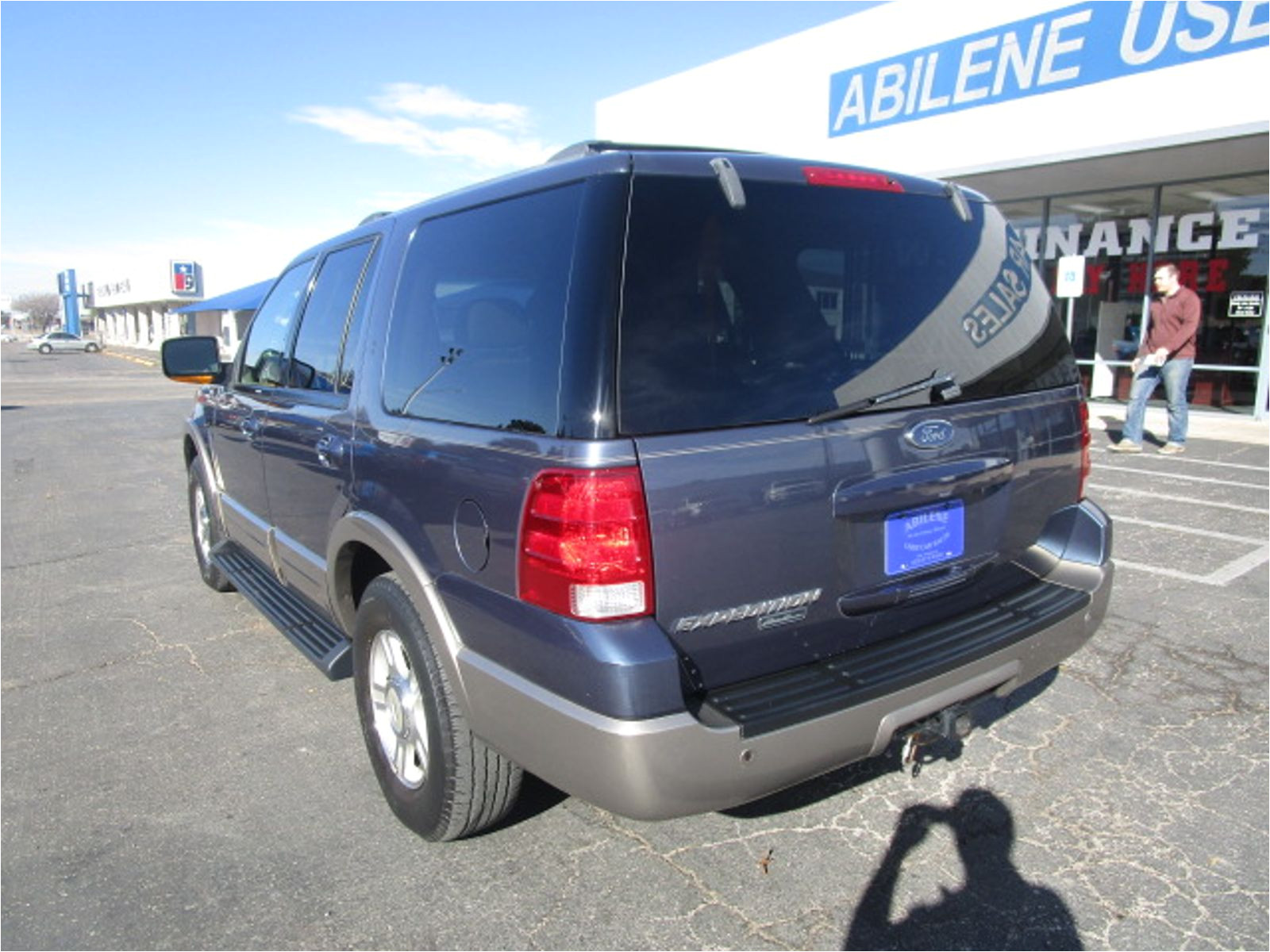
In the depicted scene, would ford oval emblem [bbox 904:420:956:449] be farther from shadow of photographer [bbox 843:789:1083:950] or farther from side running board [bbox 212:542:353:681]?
side running board [bbox 212:542:353:681]

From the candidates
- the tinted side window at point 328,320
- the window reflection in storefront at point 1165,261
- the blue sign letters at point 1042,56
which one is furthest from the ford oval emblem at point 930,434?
the window reflection in storefront at point 1165,261

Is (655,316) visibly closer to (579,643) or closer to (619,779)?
(579,643)

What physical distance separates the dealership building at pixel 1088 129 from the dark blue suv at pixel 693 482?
417 inches

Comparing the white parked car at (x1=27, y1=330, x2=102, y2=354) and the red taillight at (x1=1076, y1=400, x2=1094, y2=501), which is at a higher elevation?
the white parked car at (x1=27, y1=330, x2=102, y2=354)

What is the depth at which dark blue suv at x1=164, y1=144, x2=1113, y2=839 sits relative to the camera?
1.98 metres

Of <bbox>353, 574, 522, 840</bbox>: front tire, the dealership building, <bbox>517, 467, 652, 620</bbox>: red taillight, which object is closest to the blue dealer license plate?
<bbox>517, 467, 652, 620</bbox>: red taillight

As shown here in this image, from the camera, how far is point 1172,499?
7215 mm

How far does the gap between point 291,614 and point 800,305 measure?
252cm

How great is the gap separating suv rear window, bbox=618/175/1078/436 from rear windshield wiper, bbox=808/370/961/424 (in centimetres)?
2

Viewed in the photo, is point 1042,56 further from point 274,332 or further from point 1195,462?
point 274,332

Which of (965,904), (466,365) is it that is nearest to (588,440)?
(466,365)

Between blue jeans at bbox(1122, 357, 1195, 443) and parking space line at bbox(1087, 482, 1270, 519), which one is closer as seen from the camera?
parking space line at bbox(1087, 482, 1270, 519)

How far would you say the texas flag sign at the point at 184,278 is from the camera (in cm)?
6588

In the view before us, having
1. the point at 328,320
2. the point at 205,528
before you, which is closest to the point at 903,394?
the point at 328,320
